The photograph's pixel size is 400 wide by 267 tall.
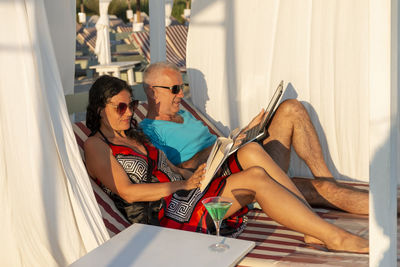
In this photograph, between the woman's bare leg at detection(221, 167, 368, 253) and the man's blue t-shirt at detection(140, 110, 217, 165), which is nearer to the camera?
the woman's bare leg at detection(221, 167, 368, 253)

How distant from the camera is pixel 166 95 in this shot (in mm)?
3887

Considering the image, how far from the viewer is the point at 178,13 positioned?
25969 mm

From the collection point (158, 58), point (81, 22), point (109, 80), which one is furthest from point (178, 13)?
point (109, 80)

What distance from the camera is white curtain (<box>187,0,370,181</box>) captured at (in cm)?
416

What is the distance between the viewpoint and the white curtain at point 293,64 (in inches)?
164

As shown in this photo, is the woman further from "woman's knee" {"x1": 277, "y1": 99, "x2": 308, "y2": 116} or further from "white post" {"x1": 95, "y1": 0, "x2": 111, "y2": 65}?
"white post" {"x1": 95, "y1": 0, "x2": 111, "y2": 65}

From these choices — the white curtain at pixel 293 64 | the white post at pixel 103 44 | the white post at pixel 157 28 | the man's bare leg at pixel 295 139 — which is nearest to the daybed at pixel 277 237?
the man's bare leg at pixel 295 139

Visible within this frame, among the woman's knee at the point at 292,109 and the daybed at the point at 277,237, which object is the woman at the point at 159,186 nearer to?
the daybed at the point at 277,237

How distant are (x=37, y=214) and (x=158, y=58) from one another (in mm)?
2407

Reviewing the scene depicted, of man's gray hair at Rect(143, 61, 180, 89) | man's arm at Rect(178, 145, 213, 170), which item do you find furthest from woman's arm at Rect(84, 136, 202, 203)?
man's gray hair at Rect(143, 61, 180, 89)

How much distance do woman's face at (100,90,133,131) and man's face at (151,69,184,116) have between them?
0.63 metres

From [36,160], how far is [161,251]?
2.87 feet

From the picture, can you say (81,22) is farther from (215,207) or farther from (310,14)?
(215,207)

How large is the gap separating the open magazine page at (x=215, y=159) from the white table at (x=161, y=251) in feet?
1.46
